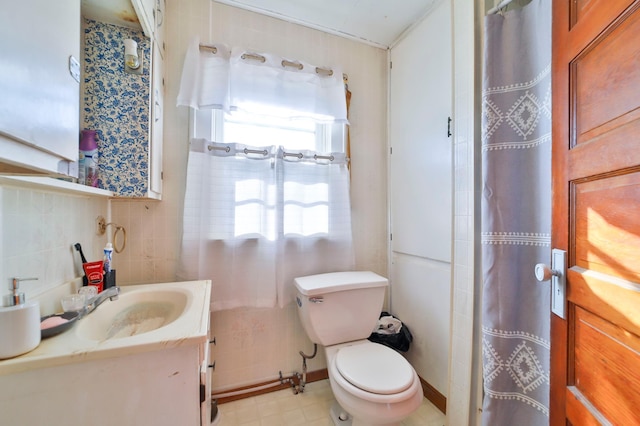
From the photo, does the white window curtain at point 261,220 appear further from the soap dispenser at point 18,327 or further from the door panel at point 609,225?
the door panel at point 609,225

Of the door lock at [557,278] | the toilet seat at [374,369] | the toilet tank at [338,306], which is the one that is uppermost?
the door lock at [557,278]

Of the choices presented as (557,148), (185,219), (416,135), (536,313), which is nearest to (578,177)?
(557,148)

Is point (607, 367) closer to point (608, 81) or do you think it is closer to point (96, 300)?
point (608, 81)

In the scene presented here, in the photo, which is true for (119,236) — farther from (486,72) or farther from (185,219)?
(486,72)

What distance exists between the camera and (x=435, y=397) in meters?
1.45

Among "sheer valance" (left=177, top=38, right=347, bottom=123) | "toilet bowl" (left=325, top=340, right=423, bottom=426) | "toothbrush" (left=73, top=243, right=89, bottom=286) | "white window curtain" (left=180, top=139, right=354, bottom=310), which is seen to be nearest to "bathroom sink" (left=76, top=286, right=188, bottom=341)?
"toothbrush" (left=73, top=243, right=89, bottom=286)

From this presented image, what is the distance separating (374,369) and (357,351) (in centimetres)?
16

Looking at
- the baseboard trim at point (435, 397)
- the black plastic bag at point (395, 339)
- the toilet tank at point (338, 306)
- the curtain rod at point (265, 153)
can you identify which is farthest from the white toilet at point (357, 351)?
the curtain rod at point (265, 153)

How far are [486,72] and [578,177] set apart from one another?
2.00 ft

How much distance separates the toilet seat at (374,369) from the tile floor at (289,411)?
425 mm

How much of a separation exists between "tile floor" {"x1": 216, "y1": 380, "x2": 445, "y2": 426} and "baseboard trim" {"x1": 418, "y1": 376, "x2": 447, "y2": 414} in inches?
0.9

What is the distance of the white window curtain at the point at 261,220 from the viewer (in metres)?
1.37

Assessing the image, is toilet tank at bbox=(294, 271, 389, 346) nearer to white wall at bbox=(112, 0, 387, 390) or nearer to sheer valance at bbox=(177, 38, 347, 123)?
white wall at bbox=(112, 0, 387, 390)

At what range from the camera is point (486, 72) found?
39.0 inches
